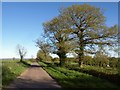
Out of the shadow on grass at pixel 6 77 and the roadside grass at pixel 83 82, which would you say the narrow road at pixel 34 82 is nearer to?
the shadow on grass at pixel 6 77

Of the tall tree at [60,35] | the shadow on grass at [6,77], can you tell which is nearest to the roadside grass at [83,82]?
the shadow on grass at [6,77]

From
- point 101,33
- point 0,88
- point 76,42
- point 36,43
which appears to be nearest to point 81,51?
point 76,42

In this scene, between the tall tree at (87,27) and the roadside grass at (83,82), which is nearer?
the roadside grass at (83,82)

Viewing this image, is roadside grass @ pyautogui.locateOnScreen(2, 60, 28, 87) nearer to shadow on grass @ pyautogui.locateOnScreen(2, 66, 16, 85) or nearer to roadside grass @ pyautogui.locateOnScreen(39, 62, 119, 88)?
shadow on grass @ pyautogui.locateOnScreen(2, 66, 16, 85)

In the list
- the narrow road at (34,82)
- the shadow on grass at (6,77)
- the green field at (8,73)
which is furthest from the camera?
the green field at (8,73)

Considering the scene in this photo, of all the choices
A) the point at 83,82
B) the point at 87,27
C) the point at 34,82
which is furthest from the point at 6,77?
the point at 87,27

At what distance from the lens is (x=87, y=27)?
39.9 meters

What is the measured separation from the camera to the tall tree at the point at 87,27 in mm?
39031

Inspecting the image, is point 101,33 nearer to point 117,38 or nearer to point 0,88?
point 117,38

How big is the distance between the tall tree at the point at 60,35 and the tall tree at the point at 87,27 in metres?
1.33

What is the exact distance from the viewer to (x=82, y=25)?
132 feet

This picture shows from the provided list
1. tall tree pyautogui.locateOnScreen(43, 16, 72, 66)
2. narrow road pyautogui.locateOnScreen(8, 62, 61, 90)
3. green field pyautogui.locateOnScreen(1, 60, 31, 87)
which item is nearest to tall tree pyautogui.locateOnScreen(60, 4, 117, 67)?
tall tree pyautogui.locateOnScreen(43, 16, 72, 66)

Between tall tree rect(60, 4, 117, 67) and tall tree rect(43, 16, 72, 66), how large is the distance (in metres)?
1.33

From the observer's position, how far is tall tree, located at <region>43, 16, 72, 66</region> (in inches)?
1576
